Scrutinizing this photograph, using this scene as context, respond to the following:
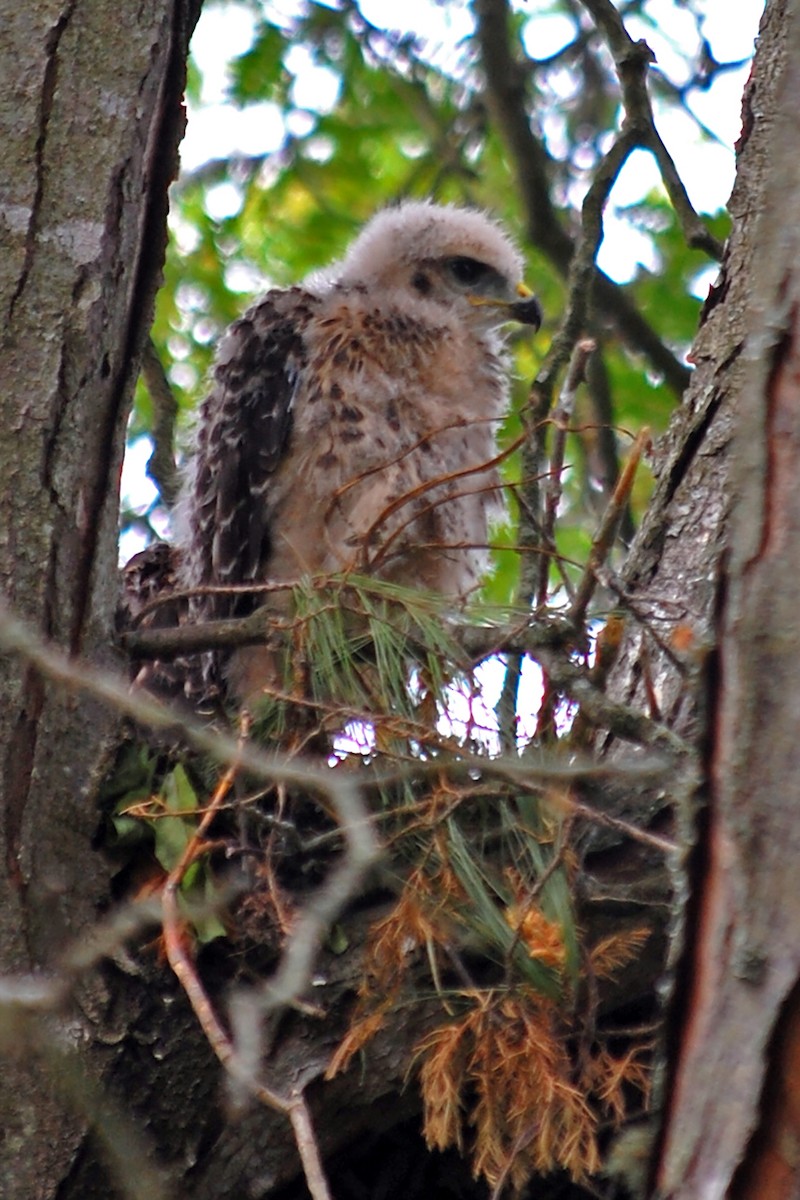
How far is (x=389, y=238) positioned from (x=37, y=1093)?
2.47 m

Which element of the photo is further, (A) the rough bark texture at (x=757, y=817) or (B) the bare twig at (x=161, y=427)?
(B) the bare twig at (x=161, y=427)

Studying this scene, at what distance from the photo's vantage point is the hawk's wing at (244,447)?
12.3 ft

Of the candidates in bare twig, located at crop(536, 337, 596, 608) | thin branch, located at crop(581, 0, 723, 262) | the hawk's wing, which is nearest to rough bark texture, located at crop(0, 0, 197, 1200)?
bare twig, located at crop(536, 337, 596, 608)

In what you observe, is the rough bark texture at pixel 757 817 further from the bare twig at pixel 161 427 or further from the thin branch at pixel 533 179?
the thin branch at pixel 533 179

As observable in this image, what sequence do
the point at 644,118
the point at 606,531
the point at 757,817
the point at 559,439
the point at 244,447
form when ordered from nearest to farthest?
the point at 757,817, the point at 606,531, the point at 559,439, the point at 644,118, the point at 244,447

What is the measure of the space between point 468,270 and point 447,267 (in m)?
0.06

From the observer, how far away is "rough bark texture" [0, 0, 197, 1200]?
2.42 metres

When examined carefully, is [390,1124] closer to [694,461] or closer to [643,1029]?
[643,1029]

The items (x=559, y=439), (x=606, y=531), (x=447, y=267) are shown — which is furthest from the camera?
(x=447, y=267)

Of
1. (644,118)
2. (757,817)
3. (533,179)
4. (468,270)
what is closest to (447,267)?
(468,270)

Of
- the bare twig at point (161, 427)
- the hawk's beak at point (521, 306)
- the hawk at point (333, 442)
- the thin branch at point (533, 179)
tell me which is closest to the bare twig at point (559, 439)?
the hawk at point (333, 442)

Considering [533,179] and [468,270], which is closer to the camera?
[468,270]

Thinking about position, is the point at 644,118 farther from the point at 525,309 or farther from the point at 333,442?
the point at 333,442

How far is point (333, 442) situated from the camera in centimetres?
370
